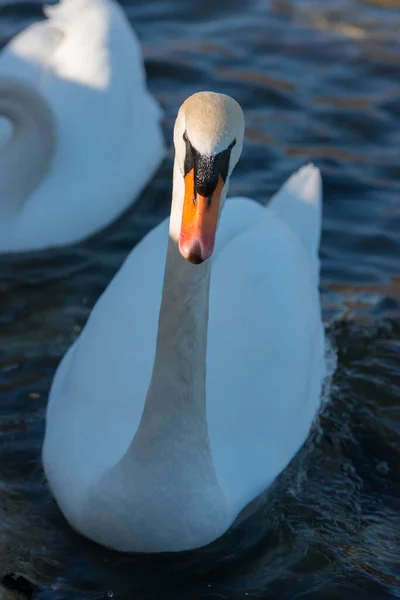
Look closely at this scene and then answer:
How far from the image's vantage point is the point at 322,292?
786 centimetres

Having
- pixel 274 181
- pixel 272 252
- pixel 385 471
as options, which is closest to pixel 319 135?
pixel 274 181

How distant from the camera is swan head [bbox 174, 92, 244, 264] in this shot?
4.16m

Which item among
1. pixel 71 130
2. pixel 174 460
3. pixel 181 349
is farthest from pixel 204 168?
pixel 71 130

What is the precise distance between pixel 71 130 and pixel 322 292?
2.00 meters

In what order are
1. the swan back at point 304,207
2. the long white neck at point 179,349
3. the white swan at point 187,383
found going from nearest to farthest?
the long white neck at point 179,349 < the white swan at point 187,383 < the swan back at point 304,207

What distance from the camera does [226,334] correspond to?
5.84 metres

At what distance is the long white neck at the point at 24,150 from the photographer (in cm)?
815

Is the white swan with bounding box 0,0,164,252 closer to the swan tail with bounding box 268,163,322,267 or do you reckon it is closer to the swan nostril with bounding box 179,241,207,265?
the swan tail with bounding box 268,163,322,267

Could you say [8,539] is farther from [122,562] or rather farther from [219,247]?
[219,247]

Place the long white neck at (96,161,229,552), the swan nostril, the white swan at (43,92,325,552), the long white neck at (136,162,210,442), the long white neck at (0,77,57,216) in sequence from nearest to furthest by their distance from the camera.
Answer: the swan nostril < the long white neck at (136,162,210,442) < the white swan at (43,92,325,552) < the long white neck at (96,161,229,552) < the long white neck at (0,77,57,216)

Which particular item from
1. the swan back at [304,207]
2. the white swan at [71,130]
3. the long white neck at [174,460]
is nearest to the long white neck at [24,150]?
the white swan at [71,130]

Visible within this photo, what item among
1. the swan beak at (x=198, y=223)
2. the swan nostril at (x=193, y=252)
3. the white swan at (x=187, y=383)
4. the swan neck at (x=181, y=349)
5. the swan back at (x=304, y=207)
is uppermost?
the swan beak at (x=198, y=223)

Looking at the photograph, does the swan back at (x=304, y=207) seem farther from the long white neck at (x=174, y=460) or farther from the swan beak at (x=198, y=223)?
the swan beak at (x=198, y=223)

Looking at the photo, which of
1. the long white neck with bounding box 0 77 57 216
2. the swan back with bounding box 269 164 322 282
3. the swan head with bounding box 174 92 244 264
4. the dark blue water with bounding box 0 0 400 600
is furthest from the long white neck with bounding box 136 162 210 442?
the long white neck with bounding box 0 77 57 216
